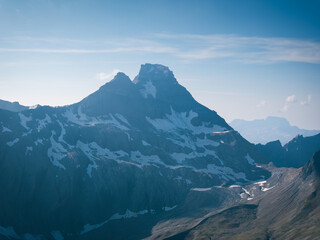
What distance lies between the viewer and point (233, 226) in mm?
189625

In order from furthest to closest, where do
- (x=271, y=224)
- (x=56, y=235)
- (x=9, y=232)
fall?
(x=56, y=235) < (x=9, y=232) < (x=271, y=224)

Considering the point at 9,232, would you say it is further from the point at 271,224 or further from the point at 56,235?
the point at 271,224

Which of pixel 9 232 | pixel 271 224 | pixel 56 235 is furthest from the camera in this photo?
pixel 56 235

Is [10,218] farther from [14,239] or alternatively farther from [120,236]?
[120,236]

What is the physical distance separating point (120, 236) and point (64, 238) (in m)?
31.7

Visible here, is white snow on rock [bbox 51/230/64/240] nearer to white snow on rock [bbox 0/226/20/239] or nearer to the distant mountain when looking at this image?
white snow on rock [bbox 0/226/20/239]

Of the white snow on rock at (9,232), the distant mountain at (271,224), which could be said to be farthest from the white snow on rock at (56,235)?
the distant mountain at (271,224)

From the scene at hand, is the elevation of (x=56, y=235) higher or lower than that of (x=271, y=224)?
higher

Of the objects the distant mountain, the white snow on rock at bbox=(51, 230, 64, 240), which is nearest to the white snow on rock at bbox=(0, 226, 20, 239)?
the white snow on rock at bbox=(51, 230, 64, 240)

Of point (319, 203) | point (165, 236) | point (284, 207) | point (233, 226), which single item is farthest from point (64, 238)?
point (319, 203)

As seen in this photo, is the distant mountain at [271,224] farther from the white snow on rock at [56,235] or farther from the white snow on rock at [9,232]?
the white snow on rock at [9,232]

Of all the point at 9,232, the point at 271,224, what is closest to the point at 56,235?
the point at 9,232

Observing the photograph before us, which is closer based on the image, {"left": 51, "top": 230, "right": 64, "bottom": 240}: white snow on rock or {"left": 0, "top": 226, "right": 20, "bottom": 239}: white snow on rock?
{"left": 0, "top": 226, "right": 20, "bottom": 239}: white snow on rock

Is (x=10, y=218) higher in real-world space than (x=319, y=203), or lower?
higher
